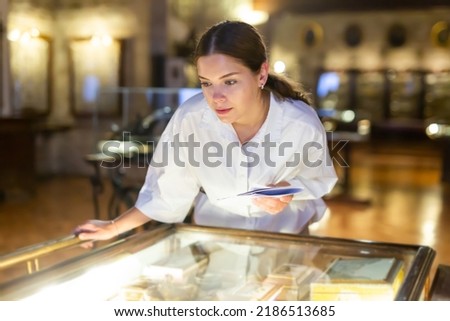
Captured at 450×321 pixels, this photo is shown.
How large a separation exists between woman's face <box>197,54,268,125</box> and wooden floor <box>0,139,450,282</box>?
209 centimetres

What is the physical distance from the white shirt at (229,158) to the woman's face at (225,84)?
21 centimetres

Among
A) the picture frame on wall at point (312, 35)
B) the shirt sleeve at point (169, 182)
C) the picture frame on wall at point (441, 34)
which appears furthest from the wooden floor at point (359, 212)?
the picture frame on wall at point (312, 35)

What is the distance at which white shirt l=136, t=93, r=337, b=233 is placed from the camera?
5.44 ft

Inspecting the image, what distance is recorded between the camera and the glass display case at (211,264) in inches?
53.6

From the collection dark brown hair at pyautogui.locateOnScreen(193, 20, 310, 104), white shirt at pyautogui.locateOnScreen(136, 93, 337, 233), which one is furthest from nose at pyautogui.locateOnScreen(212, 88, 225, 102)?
white shirt at pyautogui.locateOnScreen(136, 93, 337, 233)

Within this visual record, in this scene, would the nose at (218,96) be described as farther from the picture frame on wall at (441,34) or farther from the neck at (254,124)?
the picture frame on wall at (441,34)

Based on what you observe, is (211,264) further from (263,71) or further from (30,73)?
(30,73)

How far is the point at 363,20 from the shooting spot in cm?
1449

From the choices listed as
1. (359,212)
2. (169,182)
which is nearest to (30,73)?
(359,212)

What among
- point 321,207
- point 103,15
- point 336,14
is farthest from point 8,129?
point 336,14

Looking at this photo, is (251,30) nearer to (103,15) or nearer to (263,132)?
(263,132)

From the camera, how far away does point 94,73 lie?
8359 mm

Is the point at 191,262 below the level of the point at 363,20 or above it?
below

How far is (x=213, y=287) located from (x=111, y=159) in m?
2.64
